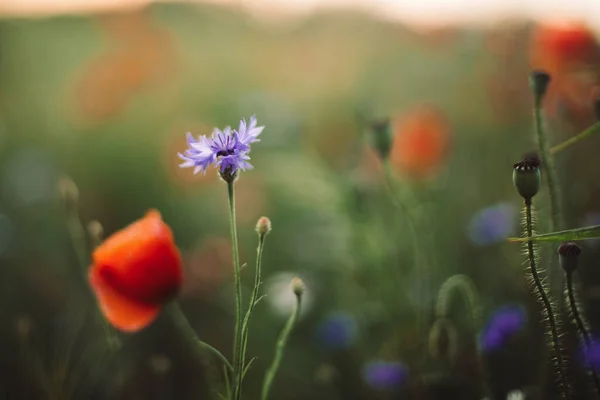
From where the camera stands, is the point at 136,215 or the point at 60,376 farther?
the point at 136,215

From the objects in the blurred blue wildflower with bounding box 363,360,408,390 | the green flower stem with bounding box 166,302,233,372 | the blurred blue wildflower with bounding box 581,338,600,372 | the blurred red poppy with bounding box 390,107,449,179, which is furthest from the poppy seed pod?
the blurred red poppy with bounding box 390,107,449,179

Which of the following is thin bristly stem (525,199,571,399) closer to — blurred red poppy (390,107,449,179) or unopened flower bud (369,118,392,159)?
unopened flower bud (369,118,392,159)

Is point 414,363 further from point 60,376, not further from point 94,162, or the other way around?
point 94,162

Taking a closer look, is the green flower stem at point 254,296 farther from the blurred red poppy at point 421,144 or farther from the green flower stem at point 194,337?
the blurred red poppy at point 421,144

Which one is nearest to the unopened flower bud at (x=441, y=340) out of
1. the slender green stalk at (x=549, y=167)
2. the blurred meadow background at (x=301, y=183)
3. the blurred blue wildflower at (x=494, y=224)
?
the blurred meadow background at (x=301, y=183)

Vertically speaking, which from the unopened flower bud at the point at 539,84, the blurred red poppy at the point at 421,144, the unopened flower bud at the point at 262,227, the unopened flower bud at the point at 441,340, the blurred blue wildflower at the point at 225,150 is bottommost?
the unopened flower bud at the point at 441,340

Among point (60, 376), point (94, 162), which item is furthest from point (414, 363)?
point (94, 162)

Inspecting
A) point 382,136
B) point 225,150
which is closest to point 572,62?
point 382,136
